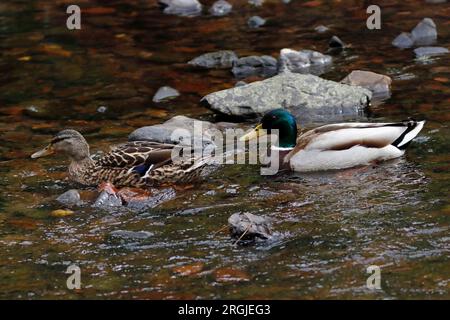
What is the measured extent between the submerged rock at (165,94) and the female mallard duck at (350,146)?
2.99 meters

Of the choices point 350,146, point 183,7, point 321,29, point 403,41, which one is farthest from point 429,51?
point 183,7

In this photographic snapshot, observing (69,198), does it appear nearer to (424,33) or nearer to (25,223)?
(25,223)

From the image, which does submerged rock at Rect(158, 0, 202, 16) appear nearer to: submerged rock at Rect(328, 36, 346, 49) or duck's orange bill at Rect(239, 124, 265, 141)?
submerged rock at Rect(328, 36, 346, 49)

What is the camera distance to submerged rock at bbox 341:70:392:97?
11.9m

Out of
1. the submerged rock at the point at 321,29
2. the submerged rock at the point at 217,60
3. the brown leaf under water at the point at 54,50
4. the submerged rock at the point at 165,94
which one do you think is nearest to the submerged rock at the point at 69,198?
the submerged rock at the point at 165,94

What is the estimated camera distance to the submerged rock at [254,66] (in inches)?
522

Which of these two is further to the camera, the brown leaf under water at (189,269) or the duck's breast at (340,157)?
the duck's breast at (340,157)

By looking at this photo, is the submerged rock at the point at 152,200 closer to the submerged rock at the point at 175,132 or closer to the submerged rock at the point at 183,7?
the submerged rock at the point at 175,132

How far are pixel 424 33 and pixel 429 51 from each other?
0.82 metres

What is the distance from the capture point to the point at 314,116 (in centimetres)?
1151

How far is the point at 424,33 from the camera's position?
549 inches

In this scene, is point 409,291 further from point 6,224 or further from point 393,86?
point 393,86

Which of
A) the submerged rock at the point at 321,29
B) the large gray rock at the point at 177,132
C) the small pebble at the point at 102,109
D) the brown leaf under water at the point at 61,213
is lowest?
the brown leaf under water at the point at 61,213

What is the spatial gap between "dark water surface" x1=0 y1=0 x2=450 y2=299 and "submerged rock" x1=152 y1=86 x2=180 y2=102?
0.43 feet
